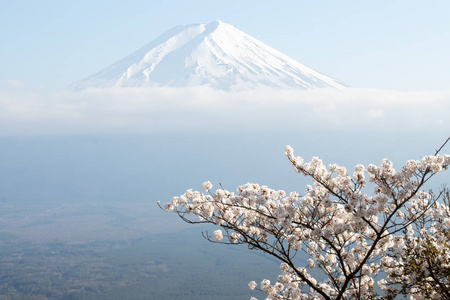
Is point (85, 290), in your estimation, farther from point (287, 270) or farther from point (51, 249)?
point (287, 270)

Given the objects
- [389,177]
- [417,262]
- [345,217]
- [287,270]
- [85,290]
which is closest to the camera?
[389,177]

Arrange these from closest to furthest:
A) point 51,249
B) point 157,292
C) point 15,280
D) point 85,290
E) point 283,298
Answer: point 283,298
point 157,292
point 85,290
point 15,280
point 51,249

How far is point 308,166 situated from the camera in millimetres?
6121

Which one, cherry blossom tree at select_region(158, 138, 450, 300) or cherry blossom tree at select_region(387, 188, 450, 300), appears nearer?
cherry blossom tree at select_region(158, 138, 450, 300)

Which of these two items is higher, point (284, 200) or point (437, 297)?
point (284, 200)

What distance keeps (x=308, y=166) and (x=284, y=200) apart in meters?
0.61

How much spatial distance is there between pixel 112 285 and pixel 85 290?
821 cm

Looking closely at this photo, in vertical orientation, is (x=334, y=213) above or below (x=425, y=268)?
above

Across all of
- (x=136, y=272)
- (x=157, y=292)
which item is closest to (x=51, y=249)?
(x=136, y=272)

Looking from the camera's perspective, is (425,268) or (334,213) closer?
(425,268)

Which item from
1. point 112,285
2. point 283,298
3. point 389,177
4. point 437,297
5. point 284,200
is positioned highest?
point 112,285

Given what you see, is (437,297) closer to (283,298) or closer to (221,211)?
(283,298)

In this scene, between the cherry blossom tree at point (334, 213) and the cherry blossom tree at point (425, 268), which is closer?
the cherry blossom tree at point (334, 213)

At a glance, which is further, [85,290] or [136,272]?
[136,272]
